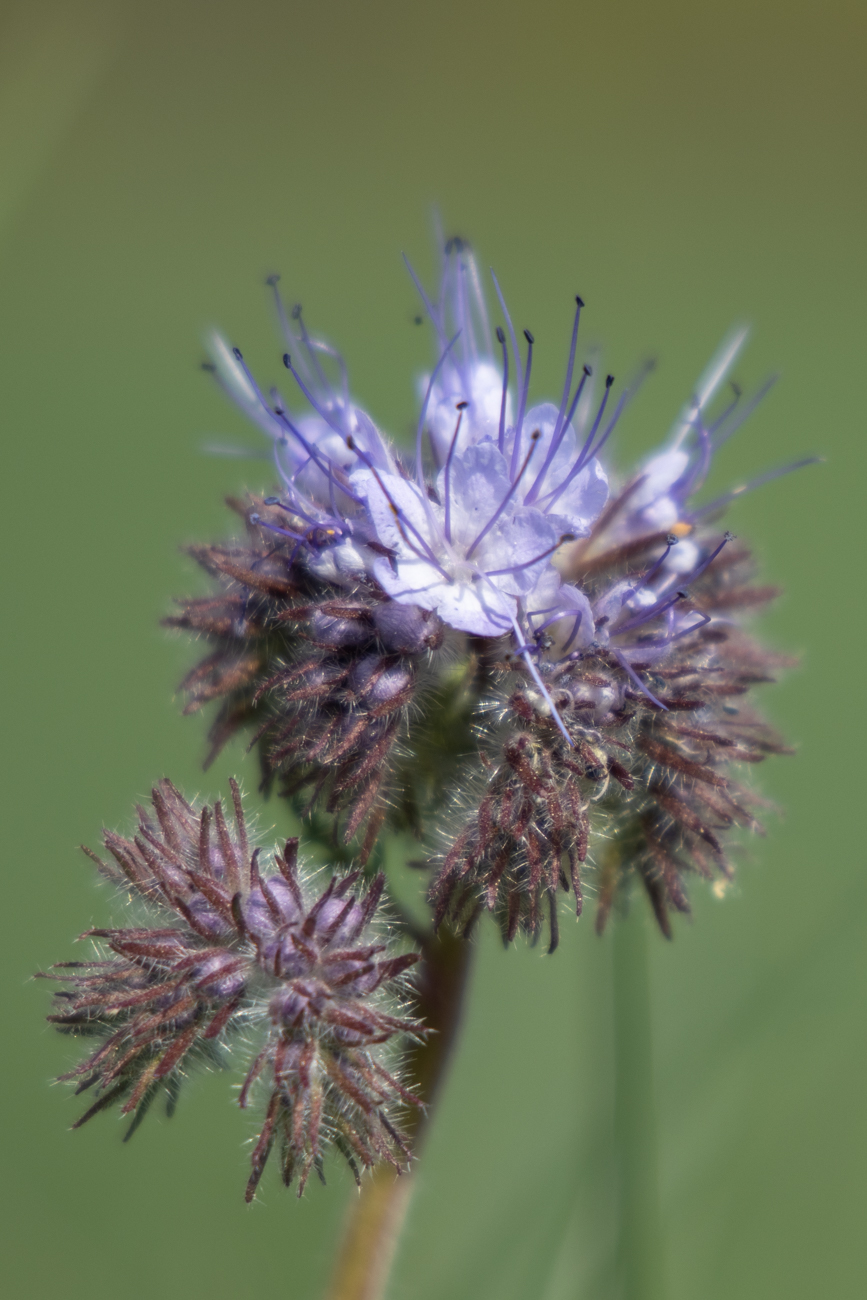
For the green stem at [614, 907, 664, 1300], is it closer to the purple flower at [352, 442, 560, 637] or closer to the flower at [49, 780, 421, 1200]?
the flower at [49, 780, 421, 1200]

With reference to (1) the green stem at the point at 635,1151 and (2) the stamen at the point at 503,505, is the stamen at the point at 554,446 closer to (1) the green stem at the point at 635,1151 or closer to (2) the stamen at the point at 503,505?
(2) the stamen at the point at 503,505

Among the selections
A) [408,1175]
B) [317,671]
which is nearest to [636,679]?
[317,671]

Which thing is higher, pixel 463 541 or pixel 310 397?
pixel 310 397

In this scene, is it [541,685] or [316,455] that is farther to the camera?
[316,455]

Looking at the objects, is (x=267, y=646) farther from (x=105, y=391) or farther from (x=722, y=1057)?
(x=105, y=391)

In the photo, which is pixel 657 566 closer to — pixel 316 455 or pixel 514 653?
pixel 514 653

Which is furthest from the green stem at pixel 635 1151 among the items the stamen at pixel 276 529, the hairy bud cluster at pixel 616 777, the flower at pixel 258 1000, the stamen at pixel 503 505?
the stamen at pixel 276 529
